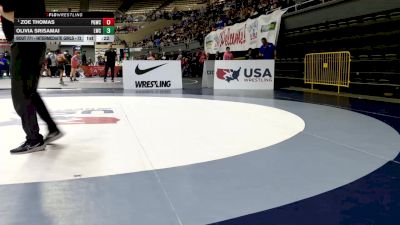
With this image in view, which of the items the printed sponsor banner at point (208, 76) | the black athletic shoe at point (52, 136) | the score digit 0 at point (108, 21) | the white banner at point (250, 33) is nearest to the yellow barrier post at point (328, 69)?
the white banner at point (250, 33)

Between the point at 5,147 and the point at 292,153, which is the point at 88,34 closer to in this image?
the point at 5,147

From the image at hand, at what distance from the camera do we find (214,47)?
66.1 ft

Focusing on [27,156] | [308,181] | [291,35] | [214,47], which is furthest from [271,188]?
[214,47]

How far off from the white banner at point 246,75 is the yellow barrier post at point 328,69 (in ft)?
3.82

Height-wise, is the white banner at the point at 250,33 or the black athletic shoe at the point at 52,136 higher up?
the white banner at the point at 250,33

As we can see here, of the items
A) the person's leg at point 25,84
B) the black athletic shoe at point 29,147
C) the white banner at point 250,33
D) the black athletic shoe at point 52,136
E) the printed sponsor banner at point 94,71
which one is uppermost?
the white banner at point 250,33

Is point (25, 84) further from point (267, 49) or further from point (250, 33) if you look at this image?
point (250, 33)

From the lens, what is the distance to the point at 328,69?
11438mm

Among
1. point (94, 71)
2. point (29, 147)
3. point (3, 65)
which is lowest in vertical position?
point (29, 147)

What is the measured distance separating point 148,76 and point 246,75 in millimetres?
3176

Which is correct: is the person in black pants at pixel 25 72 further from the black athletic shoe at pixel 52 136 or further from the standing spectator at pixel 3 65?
the standing spectator at pixel 3 65
